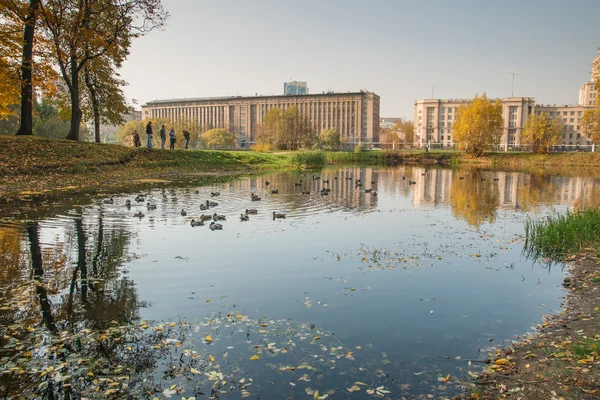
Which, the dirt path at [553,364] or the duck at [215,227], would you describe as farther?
the duck at [215,227]

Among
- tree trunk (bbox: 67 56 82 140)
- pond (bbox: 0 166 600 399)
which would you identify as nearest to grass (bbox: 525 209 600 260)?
pond (bbox: 0 166 600 399)

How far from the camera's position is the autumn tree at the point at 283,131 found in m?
99.2

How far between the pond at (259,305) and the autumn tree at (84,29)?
2125 centimetres

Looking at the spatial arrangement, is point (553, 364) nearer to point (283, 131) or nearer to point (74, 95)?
point (74, 95)

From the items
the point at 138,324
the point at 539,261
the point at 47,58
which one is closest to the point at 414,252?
the point at 539,261

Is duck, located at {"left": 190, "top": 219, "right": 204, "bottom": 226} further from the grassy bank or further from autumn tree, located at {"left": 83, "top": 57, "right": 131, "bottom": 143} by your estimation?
autumn tree, located at {"left": 83, "top": 57, "right": 131, "bottom": 143}

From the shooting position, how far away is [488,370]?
640 cm

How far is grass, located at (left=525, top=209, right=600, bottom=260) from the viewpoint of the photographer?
13.6m

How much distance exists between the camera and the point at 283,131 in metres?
99.4

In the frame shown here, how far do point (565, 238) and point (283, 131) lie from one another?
8776 centimetres

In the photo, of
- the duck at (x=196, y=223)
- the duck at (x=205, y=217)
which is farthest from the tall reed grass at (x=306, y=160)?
the duck at (x=196, y=223)

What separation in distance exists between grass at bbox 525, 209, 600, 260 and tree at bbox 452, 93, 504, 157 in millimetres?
73423

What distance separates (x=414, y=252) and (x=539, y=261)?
3.58 metres

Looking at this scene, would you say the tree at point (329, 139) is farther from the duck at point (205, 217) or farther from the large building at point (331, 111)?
the duck at point (205, 217)
